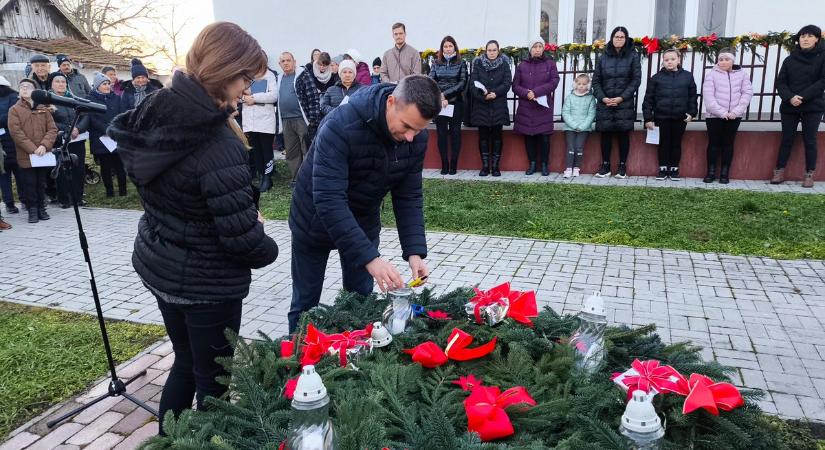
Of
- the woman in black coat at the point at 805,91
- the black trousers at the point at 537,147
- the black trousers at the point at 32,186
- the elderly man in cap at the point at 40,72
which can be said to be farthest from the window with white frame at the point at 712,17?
the black trousers at the point at 32,186

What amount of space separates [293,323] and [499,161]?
736 cm

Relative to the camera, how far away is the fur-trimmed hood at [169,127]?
2.14 m

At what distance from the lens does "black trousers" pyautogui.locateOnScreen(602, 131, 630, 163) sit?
952 centimetres

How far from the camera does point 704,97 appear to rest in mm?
8930

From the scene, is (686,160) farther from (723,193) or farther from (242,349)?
(242,349)

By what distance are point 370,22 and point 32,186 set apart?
7017 millimetres

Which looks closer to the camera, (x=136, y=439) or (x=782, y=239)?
(x=136, y=439)

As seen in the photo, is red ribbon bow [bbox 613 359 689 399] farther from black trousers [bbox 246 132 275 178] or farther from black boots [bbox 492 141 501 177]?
black trousers [bbox 246 132 275 178]

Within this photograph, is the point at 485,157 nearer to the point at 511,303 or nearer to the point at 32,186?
the point at 32,186

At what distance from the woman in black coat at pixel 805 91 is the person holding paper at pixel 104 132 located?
32.2 feet

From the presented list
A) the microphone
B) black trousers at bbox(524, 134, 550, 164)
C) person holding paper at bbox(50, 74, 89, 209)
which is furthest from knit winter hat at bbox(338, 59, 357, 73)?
the microphone

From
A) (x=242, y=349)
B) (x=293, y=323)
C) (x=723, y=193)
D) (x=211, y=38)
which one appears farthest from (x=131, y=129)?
(x=723, y=193)

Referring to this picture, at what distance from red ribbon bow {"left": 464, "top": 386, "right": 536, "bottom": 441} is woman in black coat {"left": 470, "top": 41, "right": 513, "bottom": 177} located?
7.95 meters

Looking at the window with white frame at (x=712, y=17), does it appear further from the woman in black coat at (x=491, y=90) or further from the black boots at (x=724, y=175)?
the woman in black coat at (x=491, y=90)
